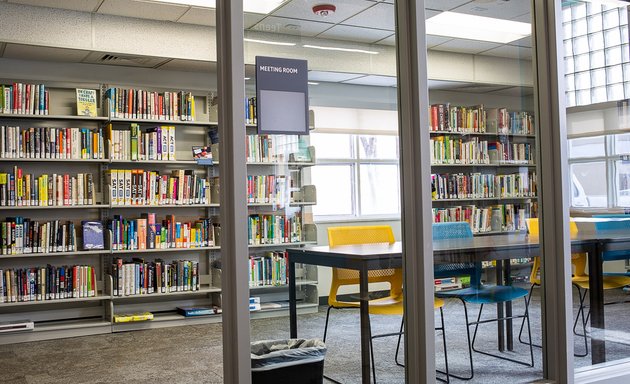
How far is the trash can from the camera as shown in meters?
2.59

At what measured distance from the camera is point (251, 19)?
2605 mm

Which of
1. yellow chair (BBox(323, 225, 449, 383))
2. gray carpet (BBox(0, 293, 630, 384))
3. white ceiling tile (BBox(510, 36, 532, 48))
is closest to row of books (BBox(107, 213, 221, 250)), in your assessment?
gray carpet (BBox(0, 293, 630, 384))

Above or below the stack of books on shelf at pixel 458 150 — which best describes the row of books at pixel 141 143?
above

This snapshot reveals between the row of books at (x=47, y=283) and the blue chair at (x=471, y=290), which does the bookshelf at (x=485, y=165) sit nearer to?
the blue chair at (x=471, y=290)

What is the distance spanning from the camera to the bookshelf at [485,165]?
311cm

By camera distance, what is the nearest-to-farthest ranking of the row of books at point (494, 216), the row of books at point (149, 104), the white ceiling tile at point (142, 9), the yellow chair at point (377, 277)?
the yellow chair at point (377, 277) < the row of books at point (494, 216) < the white ceiling tile at point (142, 9) < the row of books at point (149, 104)

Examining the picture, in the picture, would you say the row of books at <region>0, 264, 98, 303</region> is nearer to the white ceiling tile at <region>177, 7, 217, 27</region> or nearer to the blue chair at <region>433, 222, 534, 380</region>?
the white ceiling tile at <region>177, 7, 217, 27</region>

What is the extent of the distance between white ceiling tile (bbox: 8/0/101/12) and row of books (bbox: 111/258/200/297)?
2201 millimetres

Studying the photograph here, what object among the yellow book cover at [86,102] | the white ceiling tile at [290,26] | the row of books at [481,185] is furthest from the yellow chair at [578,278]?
the yellow book cover at [86,102]

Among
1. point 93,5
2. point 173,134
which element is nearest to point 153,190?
point 173,134

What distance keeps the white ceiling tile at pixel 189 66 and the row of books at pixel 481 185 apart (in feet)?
12.0

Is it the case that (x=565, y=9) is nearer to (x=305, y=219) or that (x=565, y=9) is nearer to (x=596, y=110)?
(x=596, y=110)

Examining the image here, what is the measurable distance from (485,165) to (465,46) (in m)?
0.58

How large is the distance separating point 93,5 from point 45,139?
1.25 metres
